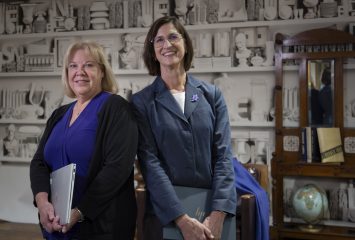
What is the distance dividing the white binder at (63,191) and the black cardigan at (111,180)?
7 cm

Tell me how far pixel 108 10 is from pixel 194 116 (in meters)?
2.81

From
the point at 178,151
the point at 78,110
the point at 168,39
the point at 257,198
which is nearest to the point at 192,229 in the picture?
the point at 178,151

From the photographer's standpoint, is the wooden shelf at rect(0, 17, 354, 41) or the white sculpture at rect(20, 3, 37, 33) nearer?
the wooden shelf at rect(0, 17, 354, 41)

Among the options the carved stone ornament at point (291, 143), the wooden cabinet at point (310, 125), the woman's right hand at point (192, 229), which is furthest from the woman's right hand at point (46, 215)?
the carved stone ornament at point (291, 143)

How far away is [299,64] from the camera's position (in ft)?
11.6

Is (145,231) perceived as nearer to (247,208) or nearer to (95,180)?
(95,180)

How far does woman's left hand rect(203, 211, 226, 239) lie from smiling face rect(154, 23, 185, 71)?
25.1 inches

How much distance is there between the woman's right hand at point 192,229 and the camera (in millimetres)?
1593

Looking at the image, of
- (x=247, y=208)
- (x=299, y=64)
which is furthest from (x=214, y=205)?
(x=299, y=64)

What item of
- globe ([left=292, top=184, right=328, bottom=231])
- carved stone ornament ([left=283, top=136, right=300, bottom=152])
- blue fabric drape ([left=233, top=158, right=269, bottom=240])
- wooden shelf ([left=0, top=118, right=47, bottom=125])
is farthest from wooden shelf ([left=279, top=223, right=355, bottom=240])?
wooden shelf ([left=0, top=118, right=47, bottom=125])

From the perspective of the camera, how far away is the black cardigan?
1501 mm

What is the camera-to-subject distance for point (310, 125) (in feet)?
11.4

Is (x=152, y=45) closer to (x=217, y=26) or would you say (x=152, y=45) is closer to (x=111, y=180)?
(x=111, y=180)

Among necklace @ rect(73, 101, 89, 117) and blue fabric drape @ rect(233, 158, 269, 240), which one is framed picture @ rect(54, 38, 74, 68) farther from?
necklace @ rect(73, 101, 89, 117)
